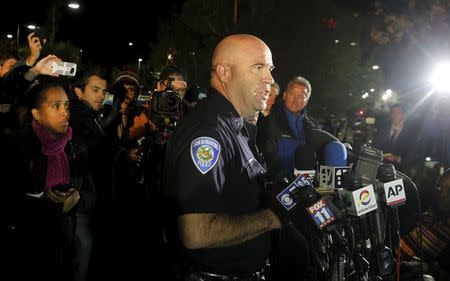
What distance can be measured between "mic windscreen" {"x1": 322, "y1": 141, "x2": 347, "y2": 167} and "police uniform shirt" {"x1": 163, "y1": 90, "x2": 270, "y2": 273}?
56 cm

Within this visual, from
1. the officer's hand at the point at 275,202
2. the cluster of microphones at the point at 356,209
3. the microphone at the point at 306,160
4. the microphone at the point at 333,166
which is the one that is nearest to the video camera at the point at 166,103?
the microphone at the point at 306,160

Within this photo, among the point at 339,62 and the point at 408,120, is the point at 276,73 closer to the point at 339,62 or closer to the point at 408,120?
the point at 408,120

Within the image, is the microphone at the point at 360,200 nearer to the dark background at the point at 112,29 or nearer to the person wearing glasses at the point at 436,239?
the person wearing glasses at the point at 436,239

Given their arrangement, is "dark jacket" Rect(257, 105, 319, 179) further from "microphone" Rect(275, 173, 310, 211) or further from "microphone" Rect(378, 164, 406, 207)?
"microphone" Rect(275, 173, 310, 211)

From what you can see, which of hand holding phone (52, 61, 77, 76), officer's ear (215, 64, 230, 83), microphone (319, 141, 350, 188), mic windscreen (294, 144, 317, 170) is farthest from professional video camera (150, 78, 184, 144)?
officer's ear (215, 64, 230, 83)

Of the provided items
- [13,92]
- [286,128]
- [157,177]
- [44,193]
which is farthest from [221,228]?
[286,128]

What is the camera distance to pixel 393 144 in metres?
8.18

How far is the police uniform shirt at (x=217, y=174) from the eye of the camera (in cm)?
Answer: 199

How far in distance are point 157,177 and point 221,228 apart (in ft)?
8.36

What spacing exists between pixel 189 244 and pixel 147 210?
11.8ft

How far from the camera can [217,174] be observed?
2.04m

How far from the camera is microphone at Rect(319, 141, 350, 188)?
8.20 feet

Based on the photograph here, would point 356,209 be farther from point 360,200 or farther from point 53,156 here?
point 53,156

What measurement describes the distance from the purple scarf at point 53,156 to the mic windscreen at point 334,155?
1847mm
